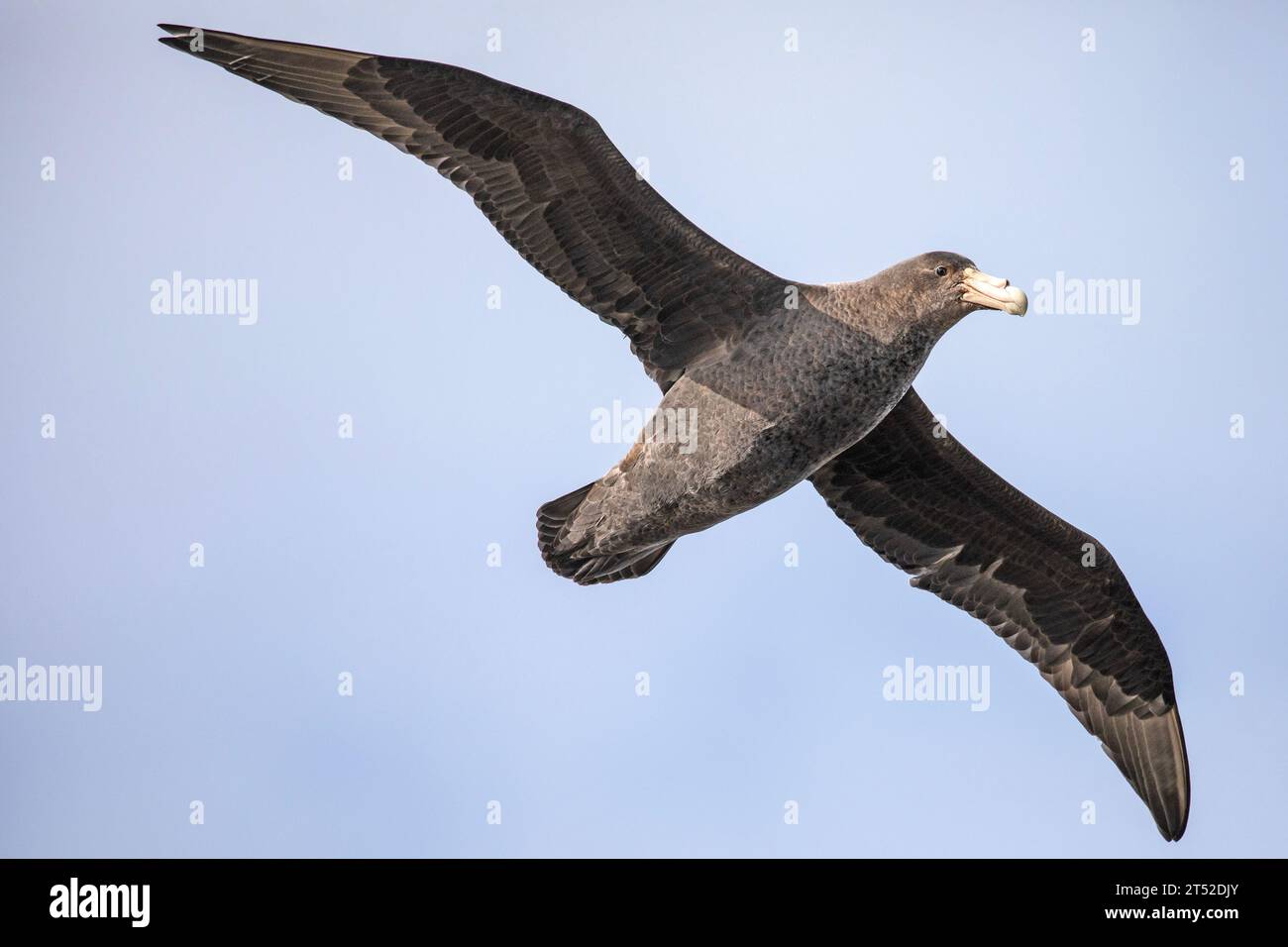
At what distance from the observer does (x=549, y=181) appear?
12625mm

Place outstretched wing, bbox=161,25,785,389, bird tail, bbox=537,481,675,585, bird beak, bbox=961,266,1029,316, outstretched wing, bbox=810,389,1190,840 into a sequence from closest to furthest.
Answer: bird beak, bbox=961,266,1029,316, outstretched wing, bbox=161,25,785,389, bird tail, bbox=537,481,675,585, outstretched wing, bbox=810,389,1190,840

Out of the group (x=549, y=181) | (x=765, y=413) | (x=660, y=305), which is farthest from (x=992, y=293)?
(x=549, y=181)

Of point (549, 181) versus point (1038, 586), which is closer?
point (549, 181)

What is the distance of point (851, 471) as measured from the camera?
46.5 feet

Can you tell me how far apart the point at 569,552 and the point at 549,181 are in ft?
8.88

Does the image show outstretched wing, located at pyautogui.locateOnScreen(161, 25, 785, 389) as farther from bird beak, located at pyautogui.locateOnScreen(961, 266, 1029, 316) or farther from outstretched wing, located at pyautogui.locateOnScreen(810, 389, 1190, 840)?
outstretched wing, located at pyautogui.locateOnScreen(810, 389, 1190, 840)

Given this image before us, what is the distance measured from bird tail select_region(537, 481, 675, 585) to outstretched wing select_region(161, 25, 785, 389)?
1195 mm

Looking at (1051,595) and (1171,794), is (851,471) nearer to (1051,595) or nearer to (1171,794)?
(1051,595)

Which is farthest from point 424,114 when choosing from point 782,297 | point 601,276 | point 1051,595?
point 1051,595

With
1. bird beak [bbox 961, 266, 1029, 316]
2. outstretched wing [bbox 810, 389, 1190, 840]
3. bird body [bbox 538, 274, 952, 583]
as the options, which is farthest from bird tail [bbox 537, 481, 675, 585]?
bird beak [bbox 961, 266, 1029, 316]

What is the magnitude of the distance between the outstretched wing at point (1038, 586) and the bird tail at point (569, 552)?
2018mm

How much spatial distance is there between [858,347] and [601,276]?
2.05m

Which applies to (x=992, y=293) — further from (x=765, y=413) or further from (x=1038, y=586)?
(x=1038, y=586)

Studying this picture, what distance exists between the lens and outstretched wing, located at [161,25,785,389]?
40.7ft
